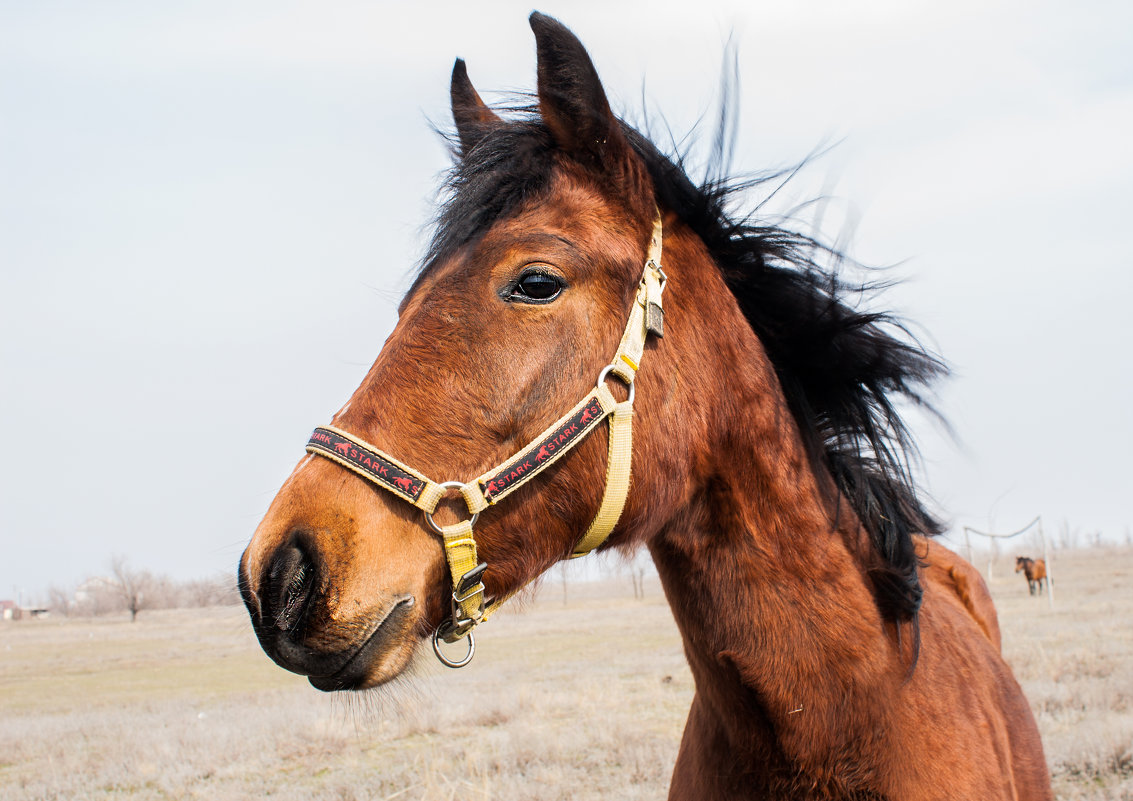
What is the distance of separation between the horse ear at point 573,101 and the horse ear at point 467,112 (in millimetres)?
340

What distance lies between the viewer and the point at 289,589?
1.57 m

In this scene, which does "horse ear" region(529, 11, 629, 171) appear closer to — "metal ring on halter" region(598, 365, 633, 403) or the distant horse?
"metal ring on halter" region(598, 365, 633, 403)

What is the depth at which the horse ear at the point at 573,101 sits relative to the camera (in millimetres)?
2010

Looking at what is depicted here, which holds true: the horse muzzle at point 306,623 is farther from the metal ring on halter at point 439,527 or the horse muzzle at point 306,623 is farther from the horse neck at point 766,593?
the horse neck at point 766,593

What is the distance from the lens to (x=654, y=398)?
2018 mm

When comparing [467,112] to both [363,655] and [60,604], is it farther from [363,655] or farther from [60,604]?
[60,604]

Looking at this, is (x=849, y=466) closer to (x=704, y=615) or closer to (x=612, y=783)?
(x=704, y=615)

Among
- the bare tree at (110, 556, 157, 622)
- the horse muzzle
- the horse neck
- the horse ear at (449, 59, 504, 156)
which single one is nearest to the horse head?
the horse muzzle

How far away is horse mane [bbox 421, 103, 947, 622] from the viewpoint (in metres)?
2.31

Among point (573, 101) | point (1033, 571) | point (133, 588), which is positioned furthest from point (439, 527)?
point (133, 588)

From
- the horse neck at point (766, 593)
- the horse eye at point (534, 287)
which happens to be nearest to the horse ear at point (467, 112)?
the horse eye at point (534, 287)

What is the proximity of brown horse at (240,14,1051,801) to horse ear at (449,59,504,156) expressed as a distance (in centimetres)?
3

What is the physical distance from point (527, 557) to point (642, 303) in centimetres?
Answer: 73

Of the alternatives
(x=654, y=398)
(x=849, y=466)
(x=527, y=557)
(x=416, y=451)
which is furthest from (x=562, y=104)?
(x=849, y=466)
